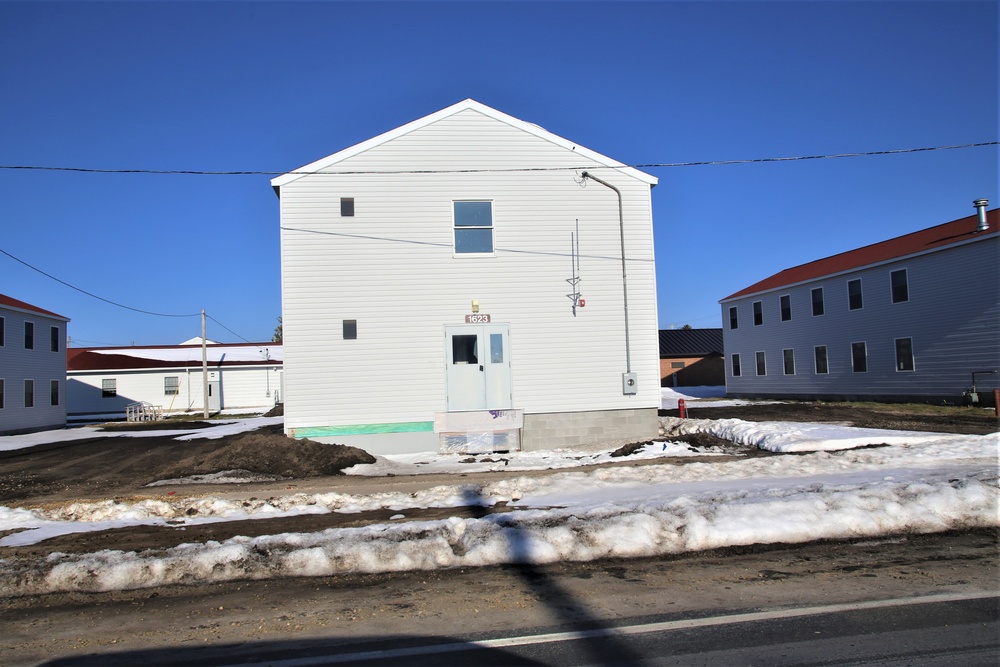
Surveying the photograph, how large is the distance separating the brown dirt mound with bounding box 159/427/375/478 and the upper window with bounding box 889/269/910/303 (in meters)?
24.4

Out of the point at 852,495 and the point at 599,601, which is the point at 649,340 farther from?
the point at 599,601

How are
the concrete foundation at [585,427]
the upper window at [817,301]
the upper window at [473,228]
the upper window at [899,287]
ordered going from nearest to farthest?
the concrete foundation at [585,427], the upper window at [473,228], the upper window at [899,287], the upper window at [817,301]

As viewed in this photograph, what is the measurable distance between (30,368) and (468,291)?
2452 cm

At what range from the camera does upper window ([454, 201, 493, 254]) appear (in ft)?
50.2

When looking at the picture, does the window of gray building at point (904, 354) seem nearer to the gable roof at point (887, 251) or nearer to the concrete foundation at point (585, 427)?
the gable roof at point (887, 251)

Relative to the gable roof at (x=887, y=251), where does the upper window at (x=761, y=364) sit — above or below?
below

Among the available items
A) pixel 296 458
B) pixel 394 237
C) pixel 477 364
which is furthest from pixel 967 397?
pixel 296 458

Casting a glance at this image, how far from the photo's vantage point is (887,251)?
30.3m

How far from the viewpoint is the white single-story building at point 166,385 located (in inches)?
1667

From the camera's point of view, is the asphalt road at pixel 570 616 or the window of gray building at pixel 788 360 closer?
the asphalt road at pixel 570 616

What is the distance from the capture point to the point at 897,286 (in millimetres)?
28328

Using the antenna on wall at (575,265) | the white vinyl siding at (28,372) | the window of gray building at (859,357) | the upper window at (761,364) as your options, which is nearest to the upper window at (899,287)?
the window of gray building at (859,357)

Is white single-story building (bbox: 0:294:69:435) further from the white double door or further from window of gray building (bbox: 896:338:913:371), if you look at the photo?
window of gray building (bbox: 896:338:913:371)

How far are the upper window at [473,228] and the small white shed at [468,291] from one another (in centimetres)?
3
